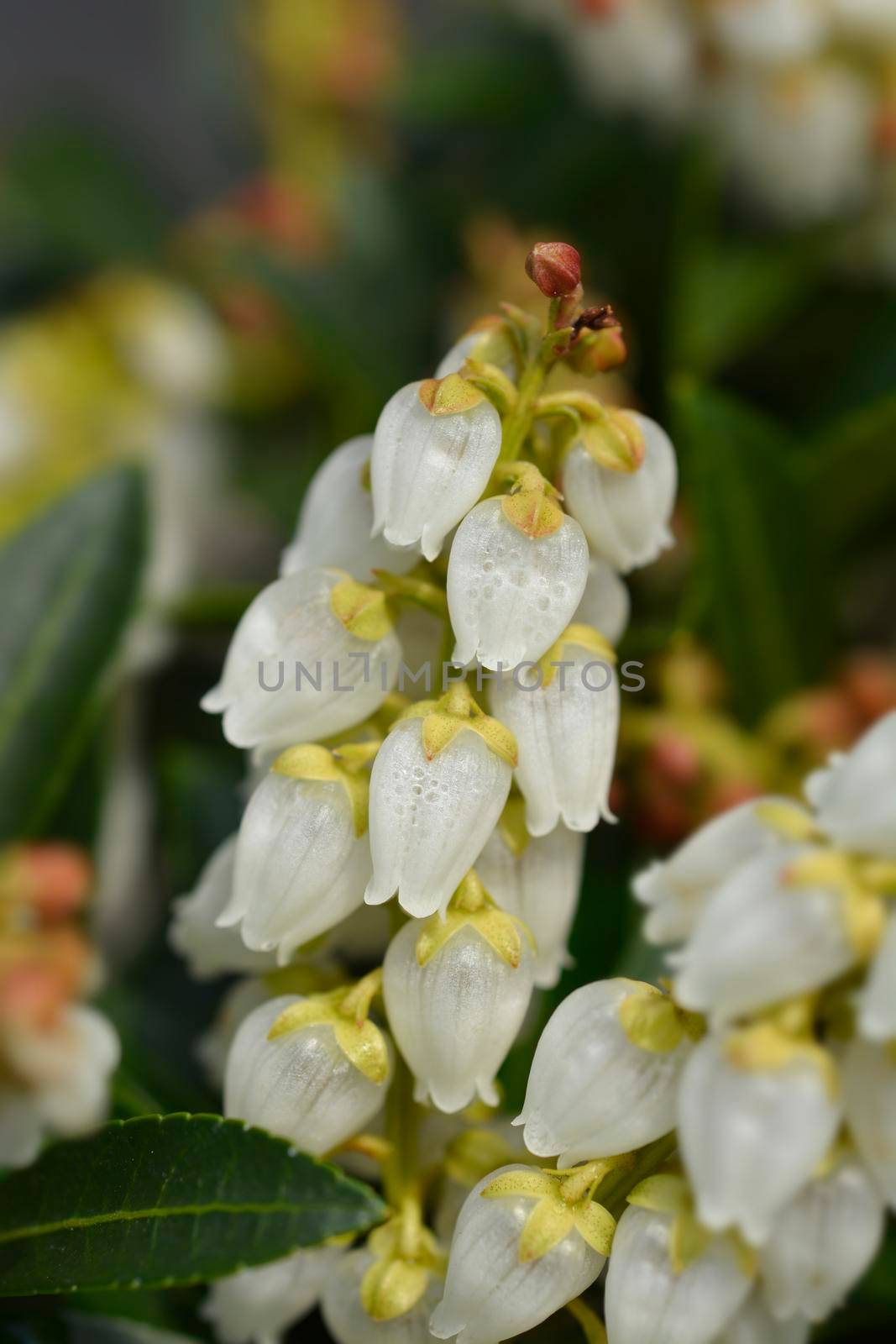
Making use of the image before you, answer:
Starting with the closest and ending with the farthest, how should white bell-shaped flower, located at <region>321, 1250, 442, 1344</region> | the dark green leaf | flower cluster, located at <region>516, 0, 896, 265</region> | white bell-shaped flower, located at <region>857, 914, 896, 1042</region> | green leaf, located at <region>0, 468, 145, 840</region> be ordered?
white bell-shaped flower, located at <region>857, 914, 896, 1042</region> < white bell-shaped flower, located at <region>321, 1250, 442, 1344</region> < green leaf, located at <region>0, 468, 145, 840</region> < flower cluster, located at <region>516, 0, 896, 265</region> < the dark green leaf

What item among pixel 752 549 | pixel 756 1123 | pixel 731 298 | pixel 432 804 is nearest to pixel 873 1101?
pixel 756 1123

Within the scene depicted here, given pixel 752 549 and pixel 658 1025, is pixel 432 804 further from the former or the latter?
pixel 752 549

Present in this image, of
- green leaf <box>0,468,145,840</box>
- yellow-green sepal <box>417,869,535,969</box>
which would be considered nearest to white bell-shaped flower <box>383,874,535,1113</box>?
yellow-green sepal <box>417,869,535,969</box>

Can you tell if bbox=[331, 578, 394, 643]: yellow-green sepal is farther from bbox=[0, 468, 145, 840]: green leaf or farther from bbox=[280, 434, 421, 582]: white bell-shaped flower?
bbox=[0, 468, 145, 840]: green leaf

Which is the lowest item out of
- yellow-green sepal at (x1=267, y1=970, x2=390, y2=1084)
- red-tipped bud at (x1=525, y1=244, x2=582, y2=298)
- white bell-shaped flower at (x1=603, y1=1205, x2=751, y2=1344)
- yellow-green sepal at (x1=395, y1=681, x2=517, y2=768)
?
white bell-shaped flower at (x1=603, y1=1205, x2=751, y2=1344)

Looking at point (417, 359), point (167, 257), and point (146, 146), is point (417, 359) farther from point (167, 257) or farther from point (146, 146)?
point (146, 146)

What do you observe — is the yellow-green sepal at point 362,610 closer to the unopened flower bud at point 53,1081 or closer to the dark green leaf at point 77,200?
the unopened flower bud at point 53,1081

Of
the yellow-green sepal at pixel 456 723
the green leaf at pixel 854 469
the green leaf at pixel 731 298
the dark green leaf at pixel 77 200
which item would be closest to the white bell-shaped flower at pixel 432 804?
the yellow-green sepal at pixel 456 723

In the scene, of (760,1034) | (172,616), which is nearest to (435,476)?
(760,1034)
